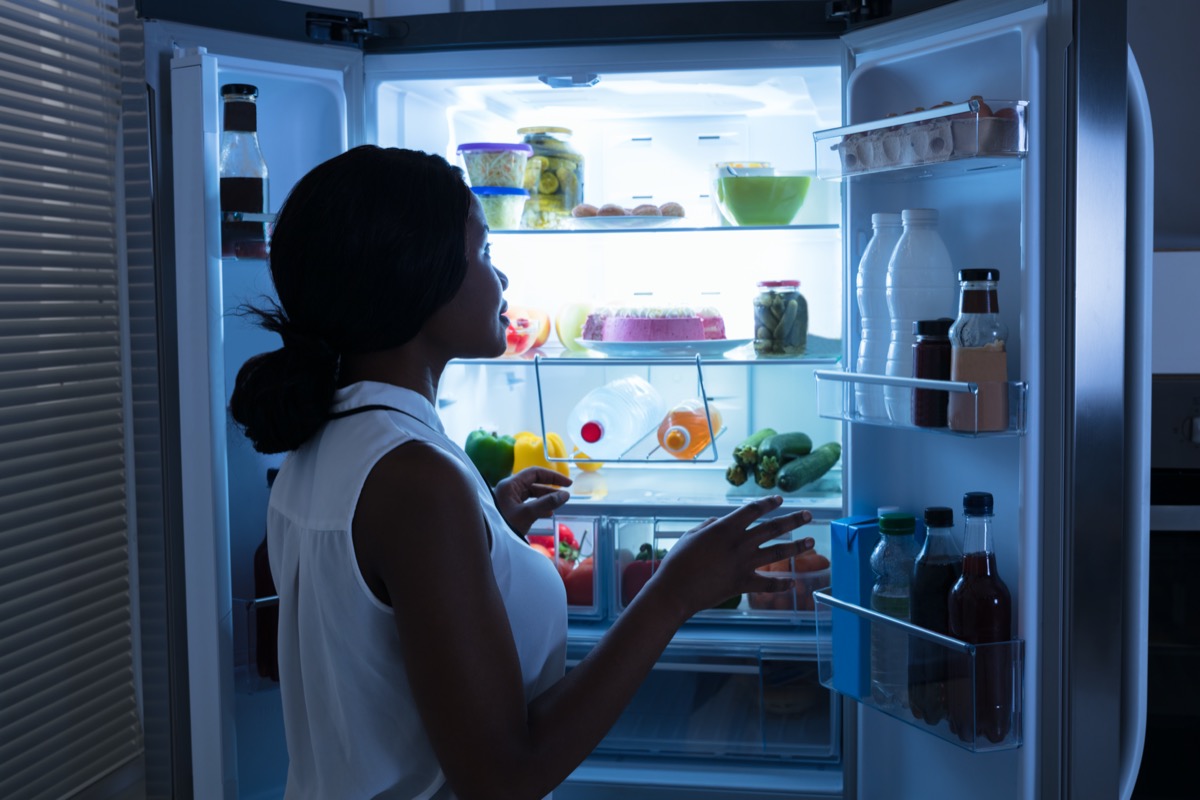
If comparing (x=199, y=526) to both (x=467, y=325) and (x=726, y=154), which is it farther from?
(x=726, y=154)

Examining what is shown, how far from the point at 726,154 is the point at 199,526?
1.44m

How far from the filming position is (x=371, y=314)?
3.65 ft

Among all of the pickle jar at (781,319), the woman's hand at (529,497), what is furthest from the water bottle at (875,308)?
the woman's hand at (529,497)

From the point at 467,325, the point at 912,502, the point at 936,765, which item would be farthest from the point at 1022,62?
the point at 936,765

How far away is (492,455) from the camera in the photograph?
7.74 feet

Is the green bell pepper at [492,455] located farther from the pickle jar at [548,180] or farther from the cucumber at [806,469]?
the cucumber at [806,469]

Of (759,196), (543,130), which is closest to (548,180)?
(543,130)

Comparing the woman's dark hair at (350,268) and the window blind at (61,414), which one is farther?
the window blind at (61,414)

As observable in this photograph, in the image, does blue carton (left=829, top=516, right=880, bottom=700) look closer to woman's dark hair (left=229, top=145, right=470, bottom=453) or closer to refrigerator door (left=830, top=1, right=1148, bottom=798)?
refrigerator door (left=830, top=1, right=1148, bottom=798)

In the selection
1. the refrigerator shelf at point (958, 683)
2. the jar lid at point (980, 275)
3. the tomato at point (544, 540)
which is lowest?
the refrigerator shelf at point (958, 683)

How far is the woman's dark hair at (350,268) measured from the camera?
3.58 ft

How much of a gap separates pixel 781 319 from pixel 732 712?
0.86m

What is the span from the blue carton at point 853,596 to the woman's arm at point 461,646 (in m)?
0.86

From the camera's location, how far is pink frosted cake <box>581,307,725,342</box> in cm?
226
